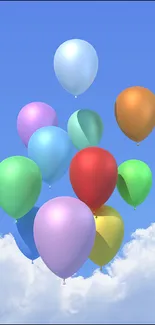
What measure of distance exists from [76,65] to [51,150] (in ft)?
3.62

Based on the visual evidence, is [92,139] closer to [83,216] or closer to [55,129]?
[55,129]

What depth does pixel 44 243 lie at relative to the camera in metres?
6.82

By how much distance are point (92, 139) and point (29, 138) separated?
33.1 inches

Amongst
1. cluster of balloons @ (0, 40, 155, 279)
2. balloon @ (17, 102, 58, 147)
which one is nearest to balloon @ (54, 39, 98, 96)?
cluster of balloons @ (0, 40, 155, 279)

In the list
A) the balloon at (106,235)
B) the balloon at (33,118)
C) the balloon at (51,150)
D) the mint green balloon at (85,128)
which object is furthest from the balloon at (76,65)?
the balloon at (106,235)

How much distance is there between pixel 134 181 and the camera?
7.89m

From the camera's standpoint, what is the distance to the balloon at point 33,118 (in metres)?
8.06

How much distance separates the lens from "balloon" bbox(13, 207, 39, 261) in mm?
7781

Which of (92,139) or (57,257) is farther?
(92,139)

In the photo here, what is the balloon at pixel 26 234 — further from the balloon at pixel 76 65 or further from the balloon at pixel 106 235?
the balloon at pixel 76 65

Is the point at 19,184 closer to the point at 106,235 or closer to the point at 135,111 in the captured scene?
the point at 106,235

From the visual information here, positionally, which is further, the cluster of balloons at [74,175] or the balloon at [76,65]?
the balloon at [76,65]

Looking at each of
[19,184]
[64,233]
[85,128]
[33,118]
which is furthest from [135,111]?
[64,233]

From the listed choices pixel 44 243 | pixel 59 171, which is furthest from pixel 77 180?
pixel 44 243
